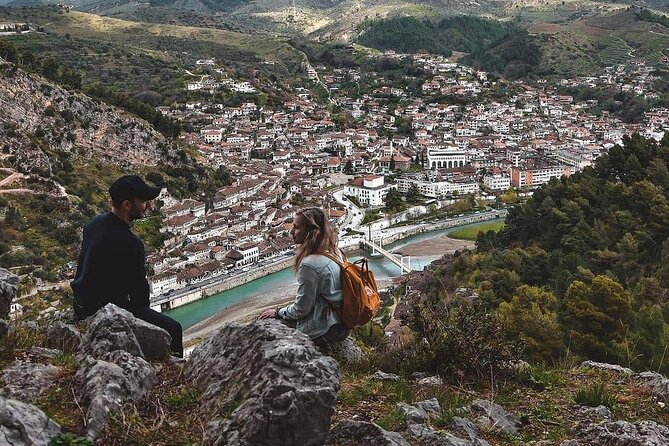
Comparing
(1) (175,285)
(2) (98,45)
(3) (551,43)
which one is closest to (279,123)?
(2) (98,45)

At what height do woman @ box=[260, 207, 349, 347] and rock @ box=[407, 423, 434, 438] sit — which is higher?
woman @ box=[260, 207, 349, 347]

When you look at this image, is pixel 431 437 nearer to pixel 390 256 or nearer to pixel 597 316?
pixel 597 316

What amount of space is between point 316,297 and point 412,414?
0.72m

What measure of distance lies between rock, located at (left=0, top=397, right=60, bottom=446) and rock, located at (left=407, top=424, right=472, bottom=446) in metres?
1.37

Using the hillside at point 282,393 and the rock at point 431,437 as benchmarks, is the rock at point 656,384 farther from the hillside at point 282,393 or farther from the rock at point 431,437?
the rock at point 431,437

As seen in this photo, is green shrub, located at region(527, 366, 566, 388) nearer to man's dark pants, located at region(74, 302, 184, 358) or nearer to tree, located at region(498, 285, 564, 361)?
man's dark pants, located at region(74, 302, 184, 358)

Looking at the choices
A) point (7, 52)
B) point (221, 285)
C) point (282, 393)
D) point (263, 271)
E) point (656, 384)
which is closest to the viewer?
point (282, 393)

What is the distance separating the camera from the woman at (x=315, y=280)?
303cm

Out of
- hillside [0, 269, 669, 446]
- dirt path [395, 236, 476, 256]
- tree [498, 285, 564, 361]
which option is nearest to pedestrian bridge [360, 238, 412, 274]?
dirt path [395, 236, 476, 256]

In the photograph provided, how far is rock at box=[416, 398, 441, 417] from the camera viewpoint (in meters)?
2.90

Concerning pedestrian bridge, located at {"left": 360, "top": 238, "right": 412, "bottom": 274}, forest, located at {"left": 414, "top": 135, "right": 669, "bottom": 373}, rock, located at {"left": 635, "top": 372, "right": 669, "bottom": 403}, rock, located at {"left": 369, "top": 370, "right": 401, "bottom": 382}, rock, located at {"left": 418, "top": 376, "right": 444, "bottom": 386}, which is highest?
rock, located at {"left": 369, "top": 370, "right": 401, "bottom": 382}

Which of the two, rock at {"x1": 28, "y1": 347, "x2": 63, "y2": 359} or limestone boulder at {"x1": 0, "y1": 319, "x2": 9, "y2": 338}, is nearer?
rock at {"x1": 28, "y1": 347, "x2": 63, "y2": 359}

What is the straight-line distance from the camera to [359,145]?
155ft

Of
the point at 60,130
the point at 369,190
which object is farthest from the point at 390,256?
the point at 60,130
